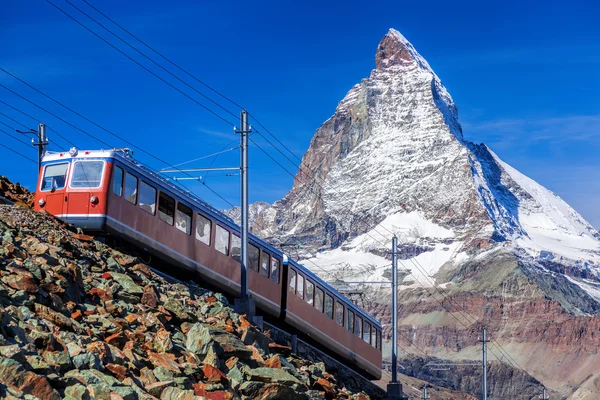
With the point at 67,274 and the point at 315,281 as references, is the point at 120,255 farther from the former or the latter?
the point at 315,281

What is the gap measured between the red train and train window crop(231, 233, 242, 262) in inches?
1.2

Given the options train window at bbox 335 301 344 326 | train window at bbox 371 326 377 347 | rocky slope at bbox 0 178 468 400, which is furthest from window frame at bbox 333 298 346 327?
rocky slope at bbox 0 178 468 400

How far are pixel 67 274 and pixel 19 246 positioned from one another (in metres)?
1.49

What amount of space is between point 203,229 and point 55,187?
4754 millimetres

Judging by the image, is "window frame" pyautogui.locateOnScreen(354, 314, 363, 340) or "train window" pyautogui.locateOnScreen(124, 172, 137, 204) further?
"window frame" pyautogui.locateOnScreen(354, 314, 363, 340)

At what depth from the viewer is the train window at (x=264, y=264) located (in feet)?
108

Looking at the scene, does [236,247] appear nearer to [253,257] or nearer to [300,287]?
[253,257]

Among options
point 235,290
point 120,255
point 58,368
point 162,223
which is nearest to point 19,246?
point 120,255

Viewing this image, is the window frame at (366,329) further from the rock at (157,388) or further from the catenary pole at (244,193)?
the rock at (157,388)

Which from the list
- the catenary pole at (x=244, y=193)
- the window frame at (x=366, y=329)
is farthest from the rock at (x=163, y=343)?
the window frame at (x=366, y=329)

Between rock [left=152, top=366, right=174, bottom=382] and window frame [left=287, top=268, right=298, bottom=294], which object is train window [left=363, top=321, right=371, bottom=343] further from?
rock [left=152, top=366, right=174, bottom=382]

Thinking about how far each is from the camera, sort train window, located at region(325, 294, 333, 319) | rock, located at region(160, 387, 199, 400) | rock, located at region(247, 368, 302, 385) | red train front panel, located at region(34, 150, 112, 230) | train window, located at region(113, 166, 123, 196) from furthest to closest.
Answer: train window, located at region(325, 294, 333, 319) → train window, located at region(113, 166, 123, 196) → red train front panel, located at region(34, 150, 112, 230) → rock, located at region(247, 368, 302, 385) → rock, located at region(160, 387, 199, 400)

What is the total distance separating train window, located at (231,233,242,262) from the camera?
31.0 metres

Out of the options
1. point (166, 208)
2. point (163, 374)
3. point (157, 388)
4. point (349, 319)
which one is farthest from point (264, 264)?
point (157, 388)
